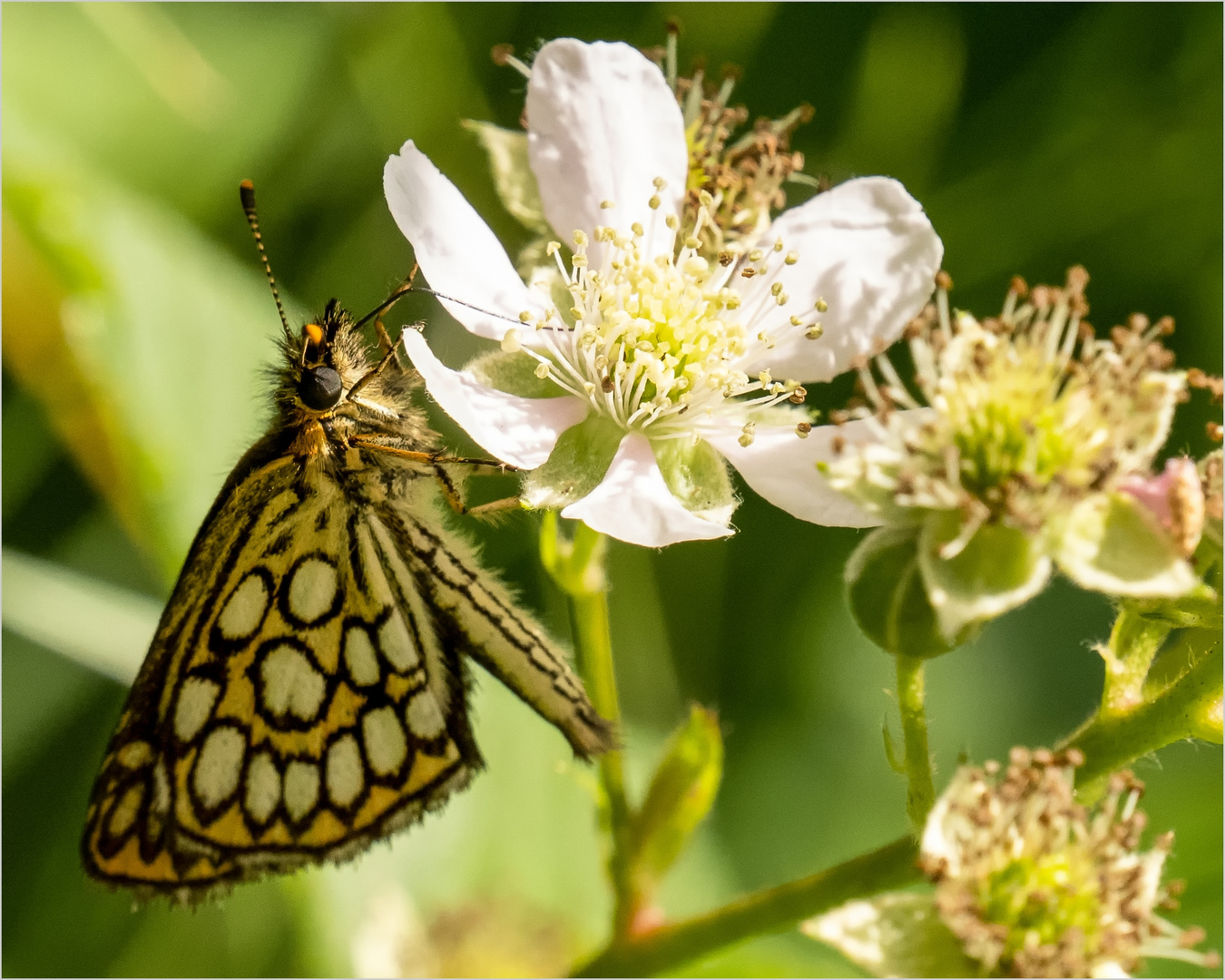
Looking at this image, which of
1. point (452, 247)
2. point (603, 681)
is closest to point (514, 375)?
point (452, 247)

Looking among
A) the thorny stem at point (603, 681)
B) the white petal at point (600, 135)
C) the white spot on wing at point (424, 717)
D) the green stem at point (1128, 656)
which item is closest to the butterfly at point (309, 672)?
the white spot on wing at point (424, 717)

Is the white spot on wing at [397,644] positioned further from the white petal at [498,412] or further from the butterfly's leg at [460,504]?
the white petal at [498,412]

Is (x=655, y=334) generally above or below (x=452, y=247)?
below


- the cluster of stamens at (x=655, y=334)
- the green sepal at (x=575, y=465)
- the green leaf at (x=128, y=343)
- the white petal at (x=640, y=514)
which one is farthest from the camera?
the green leaf at (x=128, y=343)

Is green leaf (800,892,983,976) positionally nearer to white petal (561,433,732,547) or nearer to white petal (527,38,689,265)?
white petal (561,433,732,547)

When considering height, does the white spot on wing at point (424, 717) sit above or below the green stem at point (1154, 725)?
above

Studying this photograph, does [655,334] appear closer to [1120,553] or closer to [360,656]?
[360,656]
